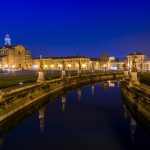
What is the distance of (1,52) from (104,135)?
14553 cm

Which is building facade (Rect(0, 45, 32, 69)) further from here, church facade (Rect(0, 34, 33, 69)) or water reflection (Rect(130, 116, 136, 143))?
water reflection (Rect(130, 116, 136, 143))

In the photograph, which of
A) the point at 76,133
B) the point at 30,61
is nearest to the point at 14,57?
the point at 30,61

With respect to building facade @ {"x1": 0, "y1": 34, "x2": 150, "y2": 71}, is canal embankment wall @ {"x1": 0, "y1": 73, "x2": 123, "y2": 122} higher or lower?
lower

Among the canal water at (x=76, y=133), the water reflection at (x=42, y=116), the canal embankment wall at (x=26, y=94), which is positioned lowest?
the canal water at (x=76, y=133)

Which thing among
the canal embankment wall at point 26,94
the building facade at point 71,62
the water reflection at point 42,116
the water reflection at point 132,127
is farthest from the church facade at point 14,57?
the water reflection at point 132,127

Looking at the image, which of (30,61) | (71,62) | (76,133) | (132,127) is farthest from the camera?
(71,62)

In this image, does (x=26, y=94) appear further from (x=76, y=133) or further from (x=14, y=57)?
(x=14, y=57)

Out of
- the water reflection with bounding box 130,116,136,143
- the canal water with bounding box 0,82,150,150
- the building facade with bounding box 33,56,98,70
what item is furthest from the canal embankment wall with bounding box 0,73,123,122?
the building facade with bounding box 33,56,98,70

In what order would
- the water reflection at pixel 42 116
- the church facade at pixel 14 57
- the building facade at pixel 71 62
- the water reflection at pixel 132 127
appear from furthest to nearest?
the building facade at pixel 71 62 → the church facade at pixel 14 57 → the water reflection at pixel 42 116 → the water reflection at pixel 132 127

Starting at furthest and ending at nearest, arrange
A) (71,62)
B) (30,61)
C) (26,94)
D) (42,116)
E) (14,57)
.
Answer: (71,62)
(30,61)
(14,57)
(26,94)
(42,116)

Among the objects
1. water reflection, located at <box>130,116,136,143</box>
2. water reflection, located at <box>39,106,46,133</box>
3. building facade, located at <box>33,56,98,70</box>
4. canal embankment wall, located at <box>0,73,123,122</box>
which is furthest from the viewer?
building facade, located at <box>33,56,98,70</box>

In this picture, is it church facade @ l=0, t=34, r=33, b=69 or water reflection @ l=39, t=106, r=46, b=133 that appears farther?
church facade @ l=0, t=34, r=33, b=69

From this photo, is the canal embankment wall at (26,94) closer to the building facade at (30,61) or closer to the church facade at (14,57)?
the building facade at (30,61)

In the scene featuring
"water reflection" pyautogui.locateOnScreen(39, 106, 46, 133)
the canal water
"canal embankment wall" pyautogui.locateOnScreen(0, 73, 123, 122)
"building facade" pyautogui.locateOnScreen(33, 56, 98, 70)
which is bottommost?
the canal water
